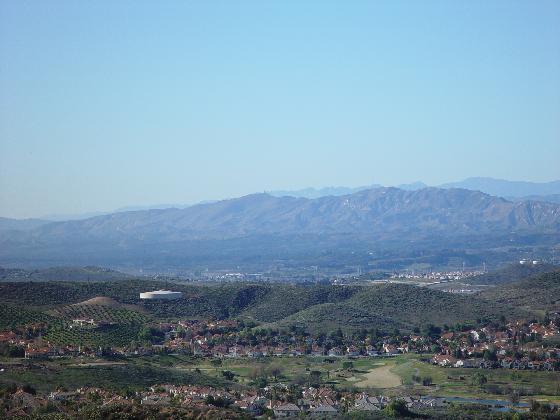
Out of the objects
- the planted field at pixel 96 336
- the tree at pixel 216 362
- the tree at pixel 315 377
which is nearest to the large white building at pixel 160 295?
the planted field at pixel 96 336

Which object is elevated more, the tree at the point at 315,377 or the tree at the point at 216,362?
the tree at the point at 216,362

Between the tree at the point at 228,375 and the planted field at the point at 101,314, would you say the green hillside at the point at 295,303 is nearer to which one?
the planted field at the point at 101,314

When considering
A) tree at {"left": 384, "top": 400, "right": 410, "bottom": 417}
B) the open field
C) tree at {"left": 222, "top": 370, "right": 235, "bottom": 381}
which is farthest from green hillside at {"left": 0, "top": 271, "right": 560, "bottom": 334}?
tree at {"left": 384, "top": 400, "right": 410, "bottom": 417}

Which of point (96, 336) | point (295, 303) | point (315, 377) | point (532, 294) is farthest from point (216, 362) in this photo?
point (532, 294)

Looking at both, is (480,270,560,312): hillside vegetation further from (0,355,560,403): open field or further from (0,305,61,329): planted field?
(0,305,61,329): planted field

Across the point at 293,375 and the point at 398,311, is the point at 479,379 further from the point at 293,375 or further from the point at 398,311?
the point at 398,311

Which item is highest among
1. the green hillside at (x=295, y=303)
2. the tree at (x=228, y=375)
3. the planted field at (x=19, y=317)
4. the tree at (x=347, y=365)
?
the planted field at (x=19, y=317)

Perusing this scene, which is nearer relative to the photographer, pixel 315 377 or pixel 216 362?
pixel 315 377

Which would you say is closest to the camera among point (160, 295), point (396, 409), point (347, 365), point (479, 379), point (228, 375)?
point (396, 409)

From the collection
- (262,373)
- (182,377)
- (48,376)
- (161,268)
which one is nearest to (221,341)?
(262,373)
